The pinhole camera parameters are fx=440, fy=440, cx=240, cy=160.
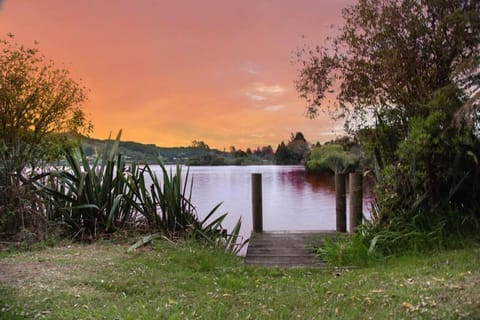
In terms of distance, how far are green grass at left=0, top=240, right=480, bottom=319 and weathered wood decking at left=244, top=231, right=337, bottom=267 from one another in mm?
535

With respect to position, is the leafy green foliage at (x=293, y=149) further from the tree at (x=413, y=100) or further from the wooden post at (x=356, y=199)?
the wooden post at (x=356, y=199)

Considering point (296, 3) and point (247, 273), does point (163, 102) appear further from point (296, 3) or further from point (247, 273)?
point (247, 273)

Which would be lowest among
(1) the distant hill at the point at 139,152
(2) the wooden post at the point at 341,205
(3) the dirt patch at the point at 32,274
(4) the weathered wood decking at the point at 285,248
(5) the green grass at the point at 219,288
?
(4) the weathered wood decking at the point at 285,248

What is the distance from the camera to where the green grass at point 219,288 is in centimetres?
335

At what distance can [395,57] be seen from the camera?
6.87 meters

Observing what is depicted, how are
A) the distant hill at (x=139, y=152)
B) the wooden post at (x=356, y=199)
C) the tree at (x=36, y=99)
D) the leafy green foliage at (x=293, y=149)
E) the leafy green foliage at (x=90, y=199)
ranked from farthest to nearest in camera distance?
the leafy green foliage at (x=293, y=149)
the tree at (x=36, y=99)
the distant hill at (x=139, y=152)
the wooden post at (x=356, y=199)
the leafy green foliage at (x=90, y=199)

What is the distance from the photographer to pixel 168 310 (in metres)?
3.49

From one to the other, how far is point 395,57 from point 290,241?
3.30m

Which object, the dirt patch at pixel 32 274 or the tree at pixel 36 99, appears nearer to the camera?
the dirt patch at pixel 32 274

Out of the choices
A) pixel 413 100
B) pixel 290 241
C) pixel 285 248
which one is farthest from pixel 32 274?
pixel 413 100

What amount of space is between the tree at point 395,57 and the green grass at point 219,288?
2840 millimetres

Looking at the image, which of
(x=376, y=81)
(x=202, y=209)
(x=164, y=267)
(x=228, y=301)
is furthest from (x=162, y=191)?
(x=202, y=209)

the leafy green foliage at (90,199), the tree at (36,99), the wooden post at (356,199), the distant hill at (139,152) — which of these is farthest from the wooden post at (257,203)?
the tree at (36,99)

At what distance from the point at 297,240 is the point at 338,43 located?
3636 mm
